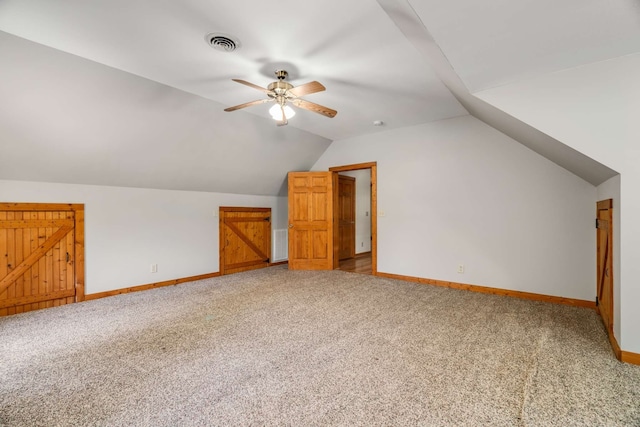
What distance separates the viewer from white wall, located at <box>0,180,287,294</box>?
12.3ft

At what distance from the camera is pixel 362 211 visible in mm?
7727

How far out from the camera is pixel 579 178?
3.39m

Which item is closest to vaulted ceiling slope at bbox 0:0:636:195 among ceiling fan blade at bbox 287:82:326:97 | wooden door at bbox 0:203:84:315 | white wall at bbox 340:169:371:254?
ceiling fan blade at bbox 287:82:326:97

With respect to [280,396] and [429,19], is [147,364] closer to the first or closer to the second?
[280,396]

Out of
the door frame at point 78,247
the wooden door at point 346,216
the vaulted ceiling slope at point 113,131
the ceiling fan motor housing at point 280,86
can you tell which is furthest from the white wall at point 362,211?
the door frame at point 78,247

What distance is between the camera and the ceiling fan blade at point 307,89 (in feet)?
8.07

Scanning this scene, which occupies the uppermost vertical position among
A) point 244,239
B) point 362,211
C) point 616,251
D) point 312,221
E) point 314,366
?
point 362,211

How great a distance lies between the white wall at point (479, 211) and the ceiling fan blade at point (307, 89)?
2653mm

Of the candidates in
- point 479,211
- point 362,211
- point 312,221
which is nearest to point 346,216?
point 362,211

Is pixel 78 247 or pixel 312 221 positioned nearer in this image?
pixel 78 247

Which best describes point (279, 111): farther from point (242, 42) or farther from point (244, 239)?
point (244, 239)

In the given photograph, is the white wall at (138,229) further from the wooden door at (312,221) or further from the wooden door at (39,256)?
the wooden door at (312,221)

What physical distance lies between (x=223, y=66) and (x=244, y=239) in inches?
139

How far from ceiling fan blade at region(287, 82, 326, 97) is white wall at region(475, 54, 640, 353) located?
1884 millimetres
